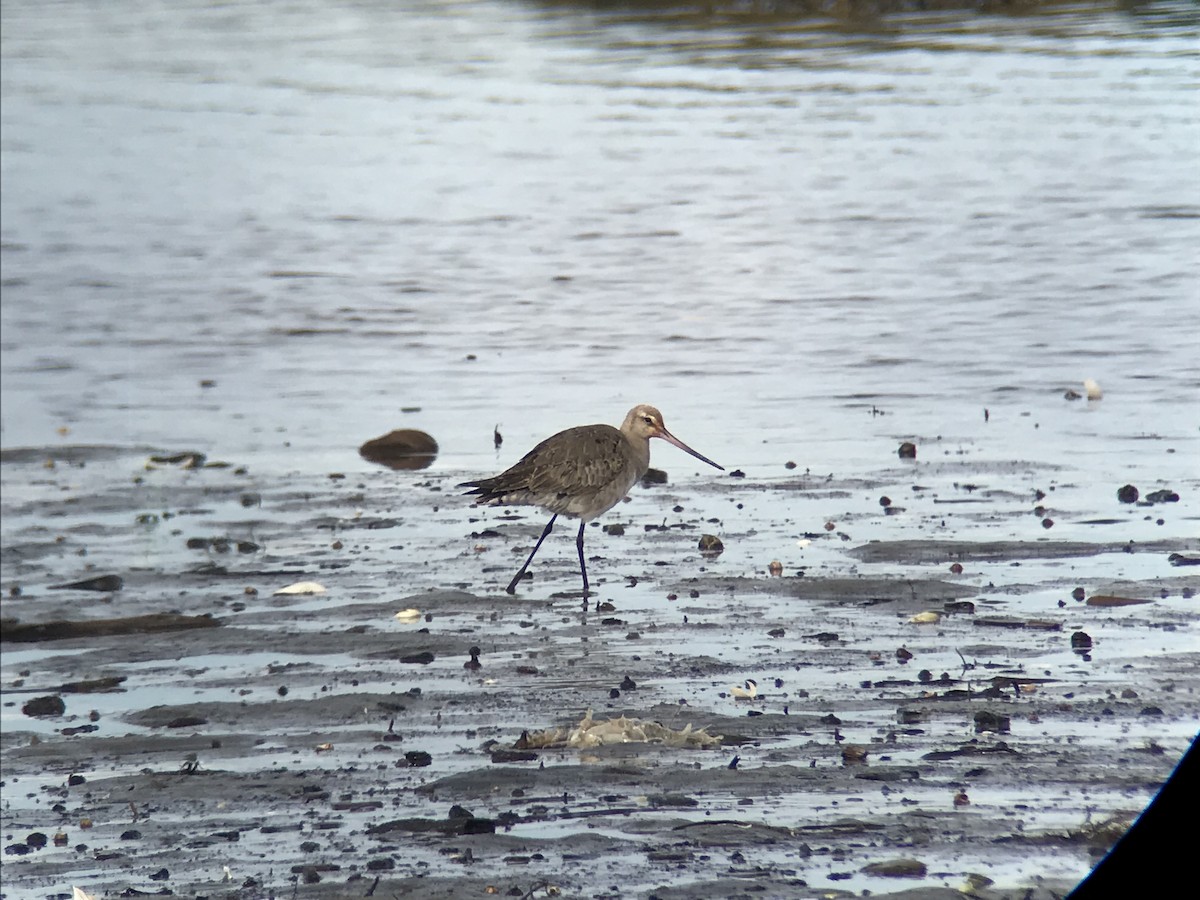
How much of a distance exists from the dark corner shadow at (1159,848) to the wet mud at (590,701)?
5.63 ft

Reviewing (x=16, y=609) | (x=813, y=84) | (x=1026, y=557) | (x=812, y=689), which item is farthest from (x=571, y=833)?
(x=813, y=84)

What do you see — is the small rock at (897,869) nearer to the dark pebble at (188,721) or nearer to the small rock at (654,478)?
the dark pebble at (188,721)

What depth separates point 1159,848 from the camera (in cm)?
267

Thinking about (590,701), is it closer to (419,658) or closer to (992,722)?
(419,658)

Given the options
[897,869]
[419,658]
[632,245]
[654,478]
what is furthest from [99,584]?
[632,245]

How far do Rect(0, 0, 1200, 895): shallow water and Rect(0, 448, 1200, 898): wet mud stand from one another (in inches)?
1.7

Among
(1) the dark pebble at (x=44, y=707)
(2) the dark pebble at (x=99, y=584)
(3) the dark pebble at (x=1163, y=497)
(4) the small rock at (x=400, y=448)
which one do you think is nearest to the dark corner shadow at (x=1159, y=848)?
(1) the dark pebble at (x=44, y=707)

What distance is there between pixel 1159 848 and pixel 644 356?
39.8 ft

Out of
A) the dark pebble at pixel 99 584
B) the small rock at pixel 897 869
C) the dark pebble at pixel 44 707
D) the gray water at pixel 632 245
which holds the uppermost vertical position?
the gray water at pixel 632 245

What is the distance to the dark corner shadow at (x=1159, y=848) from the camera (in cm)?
263

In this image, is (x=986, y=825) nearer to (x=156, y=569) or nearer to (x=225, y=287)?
(x=156, y=569)

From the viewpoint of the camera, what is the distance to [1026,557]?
8391 mm

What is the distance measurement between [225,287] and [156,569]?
10173mm

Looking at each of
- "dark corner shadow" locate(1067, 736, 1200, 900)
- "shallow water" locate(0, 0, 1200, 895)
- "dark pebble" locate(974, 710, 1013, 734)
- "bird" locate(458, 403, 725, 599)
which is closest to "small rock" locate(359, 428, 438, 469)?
"shallow water" locate(0, 0, 1200, 895)
